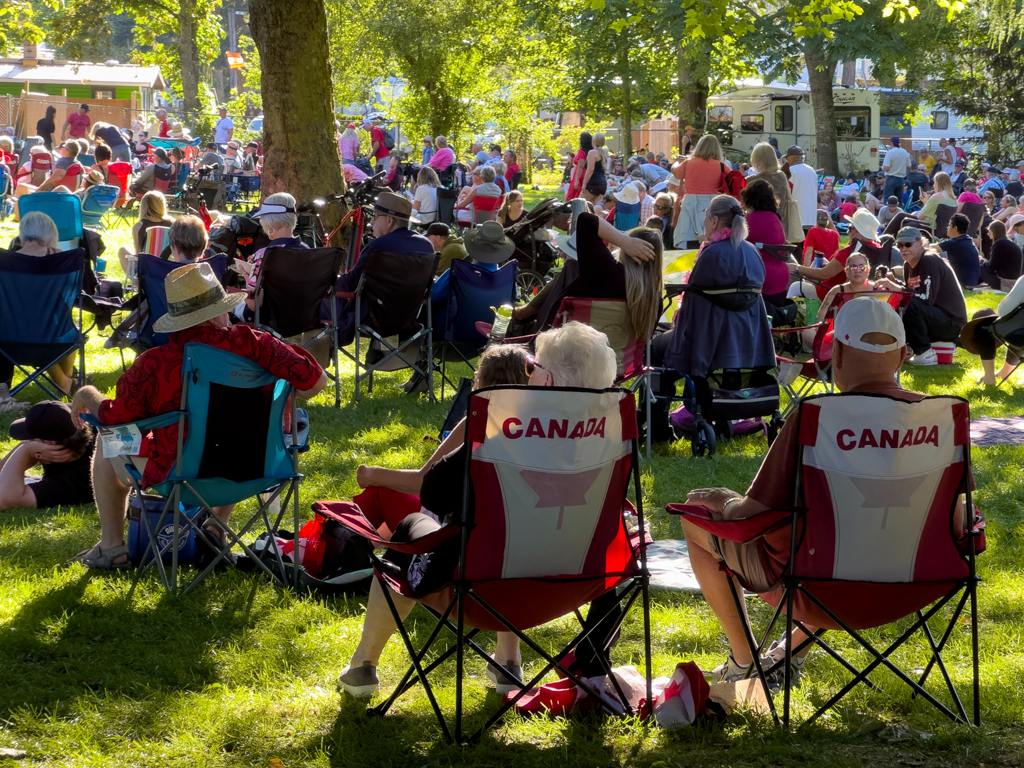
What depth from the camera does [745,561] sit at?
10.7ft

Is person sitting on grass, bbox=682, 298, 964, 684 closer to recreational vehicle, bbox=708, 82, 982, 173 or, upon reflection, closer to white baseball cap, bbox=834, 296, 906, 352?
white baseball cap, bbox=834, 296, 906, 352

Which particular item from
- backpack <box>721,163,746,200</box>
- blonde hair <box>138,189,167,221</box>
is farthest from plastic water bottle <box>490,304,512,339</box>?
backpack <box>721,163,746,200</box>

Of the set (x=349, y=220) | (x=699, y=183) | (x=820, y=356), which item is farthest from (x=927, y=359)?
(x=349, y=220)

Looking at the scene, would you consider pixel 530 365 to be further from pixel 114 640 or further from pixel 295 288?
pixel 295 288

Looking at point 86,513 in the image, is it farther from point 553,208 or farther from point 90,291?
point 553,208

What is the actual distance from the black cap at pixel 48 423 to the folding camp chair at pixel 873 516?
324 cm

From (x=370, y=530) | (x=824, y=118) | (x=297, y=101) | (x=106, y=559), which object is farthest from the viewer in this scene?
(x=824, y=118)

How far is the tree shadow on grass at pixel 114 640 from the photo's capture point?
3.50m

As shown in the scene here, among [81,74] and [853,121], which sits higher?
[81,74]

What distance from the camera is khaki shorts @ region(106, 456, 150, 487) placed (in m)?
4.29

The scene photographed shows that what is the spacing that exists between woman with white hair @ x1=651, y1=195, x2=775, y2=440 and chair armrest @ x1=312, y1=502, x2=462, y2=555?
3.24 meters

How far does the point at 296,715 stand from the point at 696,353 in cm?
369

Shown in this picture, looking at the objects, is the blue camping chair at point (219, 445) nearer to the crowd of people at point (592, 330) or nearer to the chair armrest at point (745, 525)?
the crowd of people at point (592, 330)

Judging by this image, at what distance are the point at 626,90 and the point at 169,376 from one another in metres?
26.1
